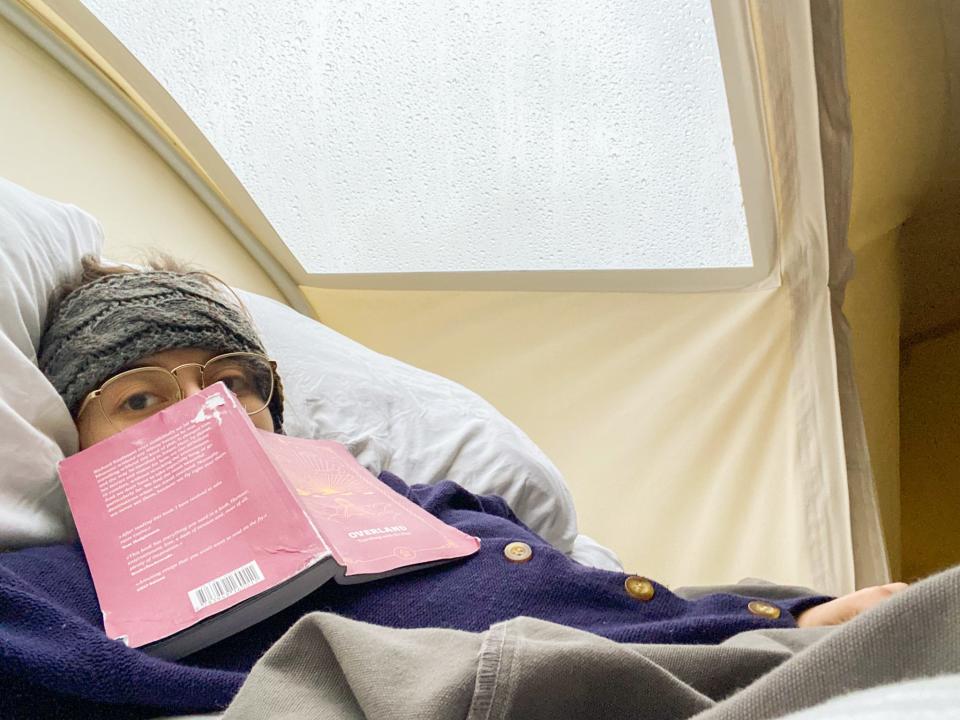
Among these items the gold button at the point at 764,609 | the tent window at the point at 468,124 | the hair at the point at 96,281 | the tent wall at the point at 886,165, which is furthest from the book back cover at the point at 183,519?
the tent wall at the point at 886,165

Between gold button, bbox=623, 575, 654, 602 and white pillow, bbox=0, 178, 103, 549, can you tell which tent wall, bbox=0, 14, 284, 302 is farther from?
gold button, bbox=623, 575, 654, 602

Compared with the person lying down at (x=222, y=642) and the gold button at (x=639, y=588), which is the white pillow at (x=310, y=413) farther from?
the gold button at (x=639, y=588)

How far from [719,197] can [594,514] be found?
467mm

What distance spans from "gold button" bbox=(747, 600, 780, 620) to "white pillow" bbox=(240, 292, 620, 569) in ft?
0.88

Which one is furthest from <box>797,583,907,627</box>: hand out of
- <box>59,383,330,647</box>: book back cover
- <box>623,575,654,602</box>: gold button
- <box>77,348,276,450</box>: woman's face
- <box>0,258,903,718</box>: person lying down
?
<box>77,348,276,450</box>: woman's face

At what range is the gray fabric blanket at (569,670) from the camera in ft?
0.71

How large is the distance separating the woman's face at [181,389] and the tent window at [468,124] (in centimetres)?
56

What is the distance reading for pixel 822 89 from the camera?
825 mm

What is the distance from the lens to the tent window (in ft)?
3.12

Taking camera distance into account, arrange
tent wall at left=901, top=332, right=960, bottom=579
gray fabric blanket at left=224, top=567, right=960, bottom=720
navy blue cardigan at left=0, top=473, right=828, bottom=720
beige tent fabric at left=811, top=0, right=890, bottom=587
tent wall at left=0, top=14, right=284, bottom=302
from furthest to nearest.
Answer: tent wall at left=901, top=332, right=960, bottom=579, tent wall at left=0, top=14, right=284, bottom=302, beige tent fabric at left=811, top=0, right=890, bottom=587, navy blue cardigan at left=0, top=473, right=828, bottom=720, gray fabric blanket at left=224, top=567, right=960, bottom=720

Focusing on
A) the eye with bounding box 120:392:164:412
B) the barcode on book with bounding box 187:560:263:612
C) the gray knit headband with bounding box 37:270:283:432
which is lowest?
the barcode on book with bounding box 187:560:263:612

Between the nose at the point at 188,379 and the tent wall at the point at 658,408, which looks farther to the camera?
the tent wall at the point at 658,408

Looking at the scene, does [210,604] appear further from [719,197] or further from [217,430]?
[719,197]

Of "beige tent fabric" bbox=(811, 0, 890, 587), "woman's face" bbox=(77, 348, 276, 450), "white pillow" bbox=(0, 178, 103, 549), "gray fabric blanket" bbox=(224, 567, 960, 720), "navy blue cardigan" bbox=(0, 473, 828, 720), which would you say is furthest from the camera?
"beige tent fabric" bbox=(811, 0, 890, 587)
